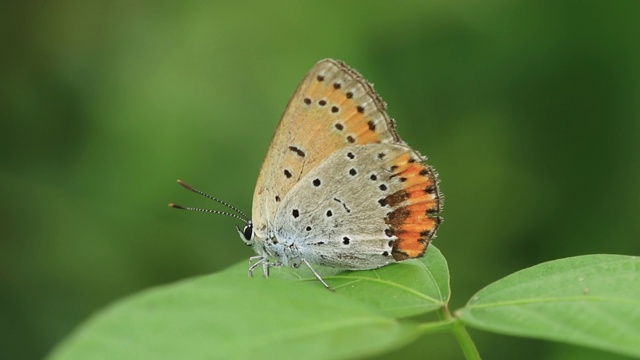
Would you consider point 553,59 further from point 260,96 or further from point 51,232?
point 51,232

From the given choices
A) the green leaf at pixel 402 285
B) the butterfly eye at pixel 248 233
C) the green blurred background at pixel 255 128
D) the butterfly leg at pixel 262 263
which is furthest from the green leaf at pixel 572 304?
the green blurred background at pixel 255 128

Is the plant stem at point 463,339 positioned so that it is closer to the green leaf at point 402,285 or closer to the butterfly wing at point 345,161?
the green leaf at point 402,285

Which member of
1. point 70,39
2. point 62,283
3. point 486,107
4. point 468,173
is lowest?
point 62,283

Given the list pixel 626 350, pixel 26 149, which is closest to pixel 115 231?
pixel 26 149

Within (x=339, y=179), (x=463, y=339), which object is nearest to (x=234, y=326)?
(x=463, y=339)

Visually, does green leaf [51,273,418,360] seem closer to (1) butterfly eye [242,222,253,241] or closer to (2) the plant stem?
(2) the plant stem

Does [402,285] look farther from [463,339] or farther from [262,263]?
[262,263]
